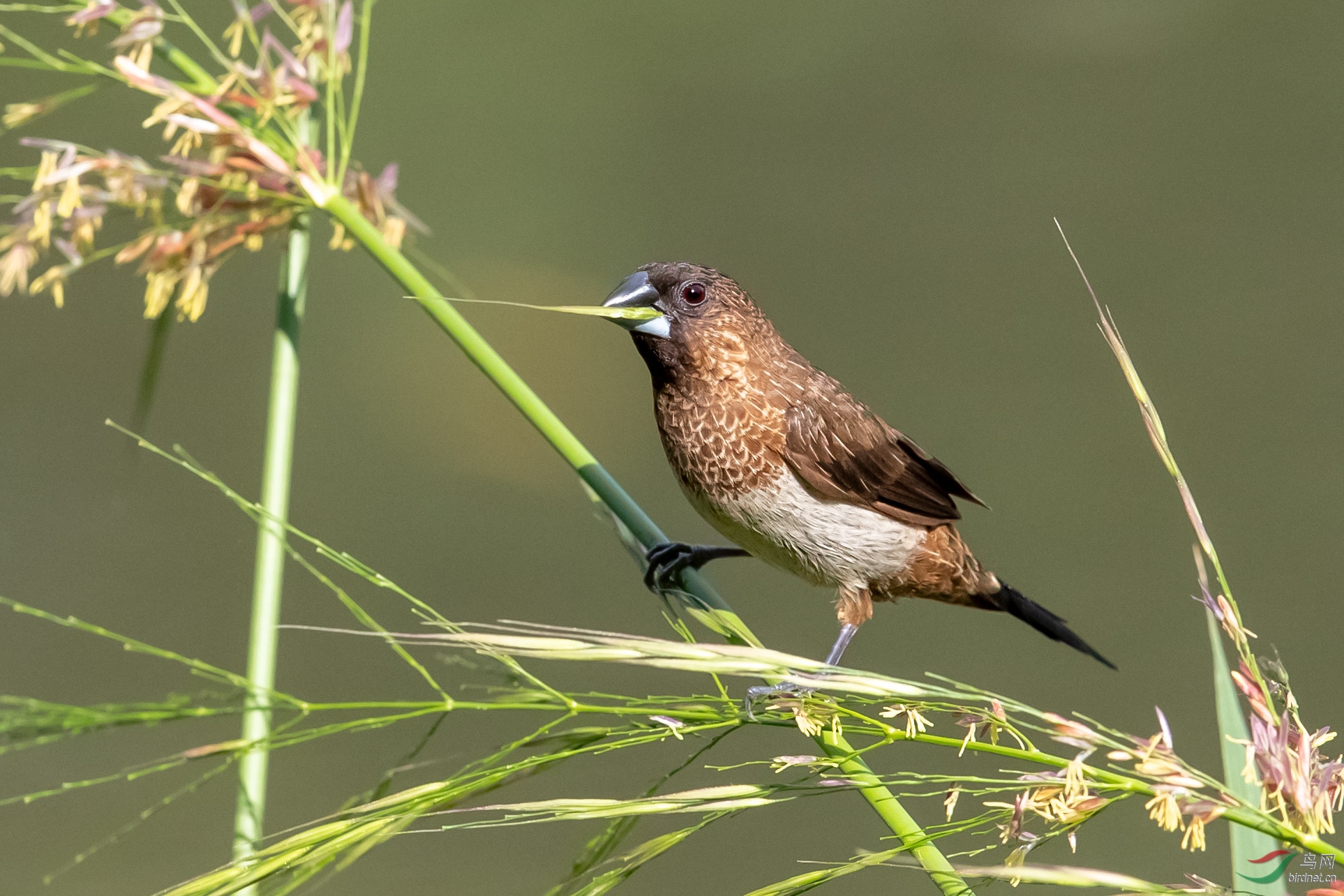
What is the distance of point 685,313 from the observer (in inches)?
33.7

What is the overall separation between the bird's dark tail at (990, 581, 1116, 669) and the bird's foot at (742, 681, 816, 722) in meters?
0.46

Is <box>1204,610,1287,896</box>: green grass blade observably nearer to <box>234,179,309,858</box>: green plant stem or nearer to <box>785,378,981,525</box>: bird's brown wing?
<box>785,378,981,525</box>: bird's brown wing

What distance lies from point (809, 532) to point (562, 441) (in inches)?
9.5

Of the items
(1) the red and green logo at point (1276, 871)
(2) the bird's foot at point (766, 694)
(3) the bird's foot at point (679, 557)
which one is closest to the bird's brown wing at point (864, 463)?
(3) the bird's foot at point (679, 557)

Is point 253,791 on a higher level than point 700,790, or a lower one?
lower

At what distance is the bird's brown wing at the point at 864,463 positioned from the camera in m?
0.90

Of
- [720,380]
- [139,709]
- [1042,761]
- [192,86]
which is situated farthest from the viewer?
[720,380]

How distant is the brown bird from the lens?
0.87 m

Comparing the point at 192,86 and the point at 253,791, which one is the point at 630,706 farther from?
the point at 192,86

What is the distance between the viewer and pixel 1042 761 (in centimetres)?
43

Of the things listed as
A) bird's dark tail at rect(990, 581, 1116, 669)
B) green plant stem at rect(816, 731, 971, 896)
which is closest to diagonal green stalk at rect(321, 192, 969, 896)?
green plant stem at rect(816, 731, 971, 896)

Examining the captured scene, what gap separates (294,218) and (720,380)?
337 mm

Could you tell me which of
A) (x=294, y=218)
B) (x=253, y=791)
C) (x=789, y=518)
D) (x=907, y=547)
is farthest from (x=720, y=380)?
(x=253, y=791)

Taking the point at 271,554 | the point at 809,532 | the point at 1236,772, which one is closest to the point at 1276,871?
the point at 1236,772
